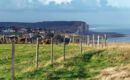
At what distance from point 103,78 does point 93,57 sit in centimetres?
665

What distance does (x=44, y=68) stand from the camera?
1454 cm

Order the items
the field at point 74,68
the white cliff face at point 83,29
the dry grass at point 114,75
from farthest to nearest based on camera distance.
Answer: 1. the white cliff face at point 83,29
2. the field at point 74,68
3. the dry grass at point 114,75

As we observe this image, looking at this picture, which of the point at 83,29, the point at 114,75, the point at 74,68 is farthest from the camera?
the point at 83,29

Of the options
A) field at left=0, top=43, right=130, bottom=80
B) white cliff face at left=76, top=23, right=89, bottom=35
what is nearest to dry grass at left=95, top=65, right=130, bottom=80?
field at left=0, top=43, right=130, bottom=80

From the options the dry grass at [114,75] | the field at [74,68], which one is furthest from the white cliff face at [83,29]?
the dry grass at [114,75]

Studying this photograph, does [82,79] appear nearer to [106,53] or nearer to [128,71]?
[128,71]

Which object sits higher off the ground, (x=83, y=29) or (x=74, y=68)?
(x=74, y=68)

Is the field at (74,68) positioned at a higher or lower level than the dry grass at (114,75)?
lower

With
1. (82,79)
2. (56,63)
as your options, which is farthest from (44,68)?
(82,79)

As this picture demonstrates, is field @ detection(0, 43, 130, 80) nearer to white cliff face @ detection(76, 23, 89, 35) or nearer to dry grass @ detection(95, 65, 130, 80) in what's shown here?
dry grass @ detection(95, 65, 130, 80)

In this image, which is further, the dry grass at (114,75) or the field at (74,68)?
the field at (74,68)

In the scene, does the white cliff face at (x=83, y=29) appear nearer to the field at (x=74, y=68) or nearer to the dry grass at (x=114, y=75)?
the field at (x=74, y=68)

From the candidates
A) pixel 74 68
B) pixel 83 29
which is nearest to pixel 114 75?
pixel 74 68

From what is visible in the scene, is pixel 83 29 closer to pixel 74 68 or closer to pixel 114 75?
pixel 74 68
